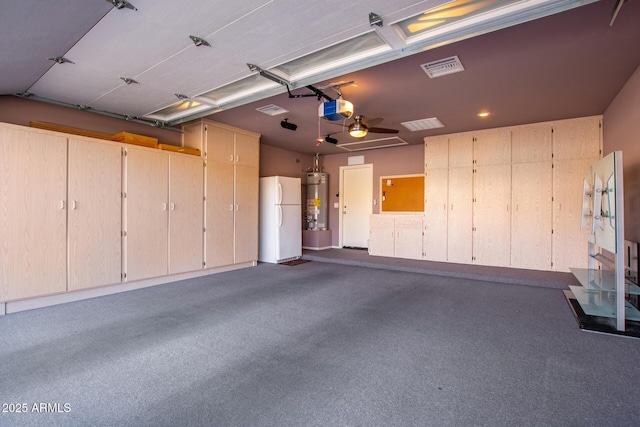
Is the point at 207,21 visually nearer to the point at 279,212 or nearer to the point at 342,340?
the point at 342,340

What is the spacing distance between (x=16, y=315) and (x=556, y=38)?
20.7 ft

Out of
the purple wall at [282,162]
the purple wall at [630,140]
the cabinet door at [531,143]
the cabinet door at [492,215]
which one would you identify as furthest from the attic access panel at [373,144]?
the purple wall at [630,140]

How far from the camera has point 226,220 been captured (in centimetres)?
591

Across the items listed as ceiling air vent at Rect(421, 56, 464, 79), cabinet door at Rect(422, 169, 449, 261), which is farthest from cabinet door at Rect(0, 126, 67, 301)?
cabinet door at Rect(422, 169, 449, 261)

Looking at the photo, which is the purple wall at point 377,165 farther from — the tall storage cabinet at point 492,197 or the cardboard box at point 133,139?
the cardboard box at point 133,139

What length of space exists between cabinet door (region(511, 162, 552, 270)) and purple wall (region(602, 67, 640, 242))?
4.35 ft

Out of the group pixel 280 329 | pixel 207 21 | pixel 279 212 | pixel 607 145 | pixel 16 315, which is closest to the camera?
pixel 207 21

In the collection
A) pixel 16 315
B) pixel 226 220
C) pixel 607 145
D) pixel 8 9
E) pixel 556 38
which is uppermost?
pixel 556 38

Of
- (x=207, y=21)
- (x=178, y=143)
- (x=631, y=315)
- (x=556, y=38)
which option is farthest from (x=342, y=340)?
(x=178, y=143)

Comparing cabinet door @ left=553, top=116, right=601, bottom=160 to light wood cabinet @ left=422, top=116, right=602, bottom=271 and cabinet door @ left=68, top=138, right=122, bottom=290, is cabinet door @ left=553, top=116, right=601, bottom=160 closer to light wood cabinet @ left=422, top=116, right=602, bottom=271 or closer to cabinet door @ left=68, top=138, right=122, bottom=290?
light wood cabinet @ left=422, top=116, right=602, bottom=271

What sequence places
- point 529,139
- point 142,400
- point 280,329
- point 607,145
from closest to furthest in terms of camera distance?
point 142,400
point 280,329
point 607,145
point 529,139

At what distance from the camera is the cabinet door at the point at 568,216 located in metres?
5.31

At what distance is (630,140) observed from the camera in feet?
12.5

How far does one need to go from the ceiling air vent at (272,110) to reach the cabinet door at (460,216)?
3.86 metres
